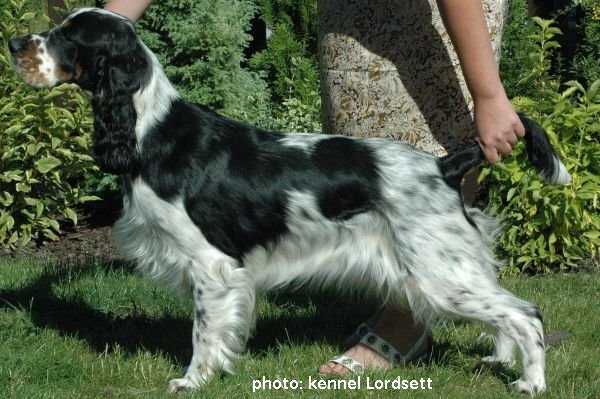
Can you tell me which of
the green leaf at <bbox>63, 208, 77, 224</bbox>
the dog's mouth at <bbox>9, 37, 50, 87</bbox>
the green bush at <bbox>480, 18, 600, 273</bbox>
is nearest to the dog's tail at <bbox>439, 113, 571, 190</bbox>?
the dog's mouth at <bbox>9, 37, 50, 87</bbox>

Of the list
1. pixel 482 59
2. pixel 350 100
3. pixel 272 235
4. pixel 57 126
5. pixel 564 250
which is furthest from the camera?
pixel 57 126

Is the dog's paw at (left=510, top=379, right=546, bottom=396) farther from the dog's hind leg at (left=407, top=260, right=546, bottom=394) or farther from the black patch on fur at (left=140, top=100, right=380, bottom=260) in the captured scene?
the black patch on fur at (left=140, top=100, right=380, bottom=260)

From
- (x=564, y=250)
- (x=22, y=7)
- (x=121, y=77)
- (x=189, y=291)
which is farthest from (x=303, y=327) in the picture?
(x=22, y=7)

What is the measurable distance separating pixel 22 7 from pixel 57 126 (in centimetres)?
96

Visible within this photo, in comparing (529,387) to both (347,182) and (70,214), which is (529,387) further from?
(70,214)

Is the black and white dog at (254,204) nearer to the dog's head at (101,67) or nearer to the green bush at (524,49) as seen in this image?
the dog's head at (101,67)

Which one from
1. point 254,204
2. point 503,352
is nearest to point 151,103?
point 254,204

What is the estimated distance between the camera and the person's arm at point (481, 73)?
3.67m

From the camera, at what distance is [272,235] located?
13.1 feet

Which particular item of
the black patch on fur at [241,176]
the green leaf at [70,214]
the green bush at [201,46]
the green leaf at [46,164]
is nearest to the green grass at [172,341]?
the black patch on fur at [241,176]

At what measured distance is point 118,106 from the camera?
12.5 feet

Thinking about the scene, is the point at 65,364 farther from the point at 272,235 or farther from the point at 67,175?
the point at 67,175

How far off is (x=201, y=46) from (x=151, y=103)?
145 inches

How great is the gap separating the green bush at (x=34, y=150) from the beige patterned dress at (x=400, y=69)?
304 cm
